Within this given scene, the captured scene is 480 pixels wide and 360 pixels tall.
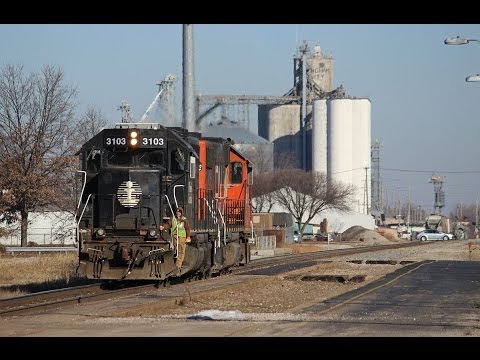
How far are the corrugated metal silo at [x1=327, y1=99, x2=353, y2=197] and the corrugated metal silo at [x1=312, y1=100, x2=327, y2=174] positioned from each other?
1448 mm

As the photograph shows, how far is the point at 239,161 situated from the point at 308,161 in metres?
99.2

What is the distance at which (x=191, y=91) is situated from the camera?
43.3 metres

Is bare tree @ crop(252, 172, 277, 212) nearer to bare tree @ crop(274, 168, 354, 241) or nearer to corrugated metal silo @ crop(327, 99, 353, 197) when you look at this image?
bare tree @ crop(274, 168, 354, 241)

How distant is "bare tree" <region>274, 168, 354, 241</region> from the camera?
327 feet

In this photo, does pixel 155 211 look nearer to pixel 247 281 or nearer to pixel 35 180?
pixel 247 281

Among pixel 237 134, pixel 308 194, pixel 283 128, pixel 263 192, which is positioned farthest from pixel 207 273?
pixel 283 128

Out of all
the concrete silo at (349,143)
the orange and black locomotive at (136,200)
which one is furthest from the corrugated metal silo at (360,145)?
the orange and black locomotive at (136,200)

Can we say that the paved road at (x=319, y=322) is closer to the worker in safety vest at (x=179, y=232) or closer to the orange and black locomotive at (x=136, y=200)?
the orange and black locomotive at (x=136, y=200)

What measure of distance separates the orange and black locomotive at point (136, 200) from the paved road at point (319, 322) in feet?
12.7

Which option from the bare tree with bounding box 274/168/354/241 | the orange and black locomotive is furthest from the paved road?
the bare tree with bounding box 274/168/354/241

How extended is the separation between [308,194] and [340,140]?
19.2m

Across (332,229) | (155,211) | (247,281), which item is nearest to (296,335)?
(155,211)

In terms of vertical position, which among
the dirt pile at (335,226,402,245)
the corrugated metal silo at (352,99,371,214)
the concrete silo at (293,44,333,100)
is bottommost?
the dirt pile at (335,226,402,245)
